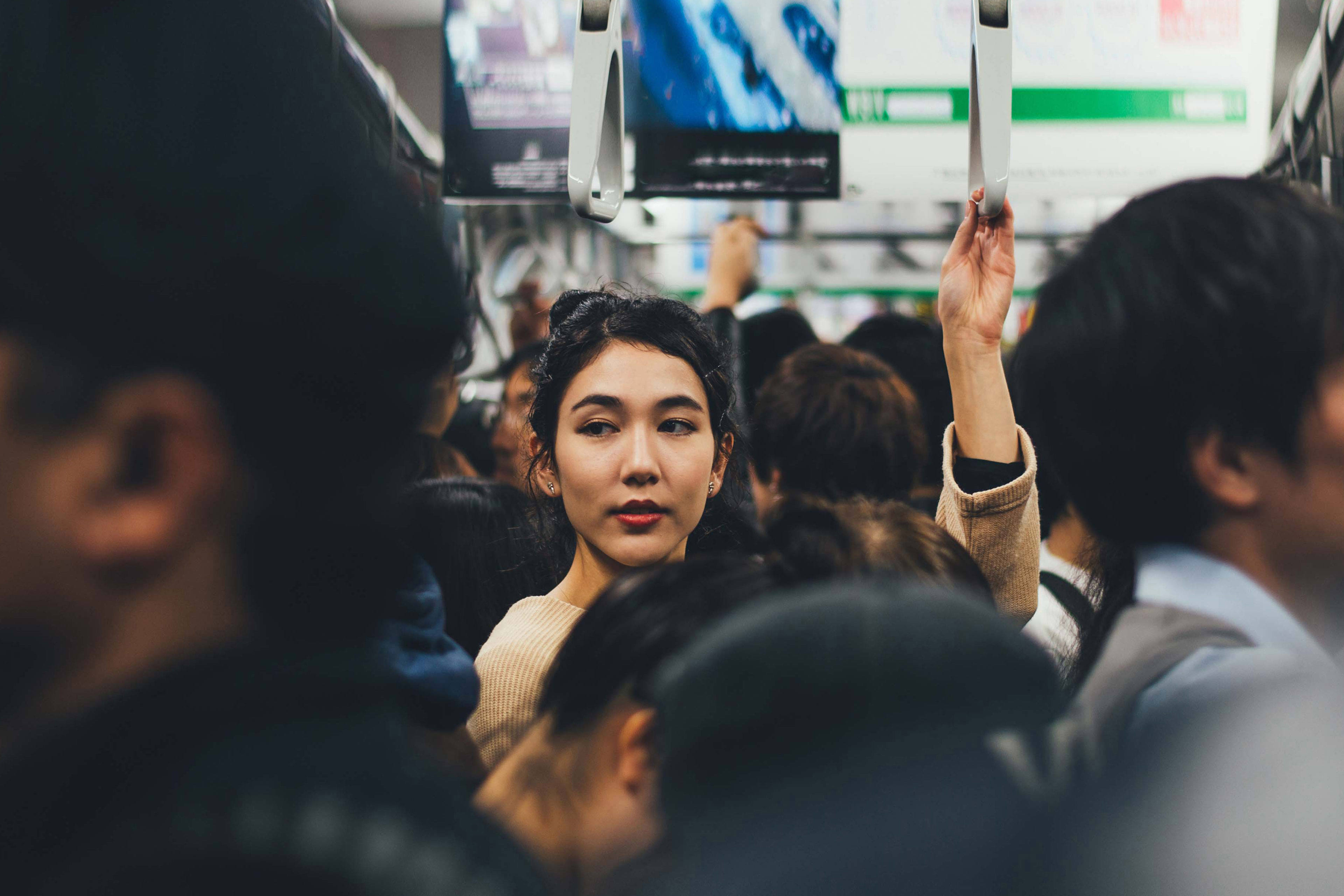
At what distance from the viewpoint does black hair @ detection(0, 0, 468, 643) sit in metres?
0.56

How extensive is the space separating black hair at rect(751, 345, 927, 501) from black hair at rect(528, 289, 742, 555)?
301mm

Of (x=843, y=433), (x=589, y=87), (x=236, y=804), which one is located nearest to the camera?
(x=236, y=804)

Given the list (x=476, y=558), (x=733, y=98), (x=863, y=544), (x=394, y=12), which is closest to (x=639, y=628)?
(x=863, y=544)

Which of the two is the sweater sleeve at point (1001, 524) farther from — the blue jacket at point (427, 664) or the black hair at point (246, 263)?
the black hair at point (246, 263)

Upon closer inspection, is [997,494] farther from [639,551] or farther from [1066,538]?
[1066,538]

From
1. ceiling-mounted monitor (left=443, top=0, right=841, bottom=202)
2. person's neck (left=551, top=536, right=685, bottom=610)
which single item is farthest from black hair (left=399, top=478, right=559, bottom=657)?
ceiling-mounted monitor (left=443, top=0, right=841, bottom=202)

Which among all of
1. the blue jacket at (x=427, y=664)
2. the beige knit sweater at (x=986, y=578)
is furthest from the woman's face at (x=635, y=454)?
the blue jacket at (x=427, y=664)

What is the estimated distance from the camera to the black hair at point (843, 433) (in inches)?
80.7

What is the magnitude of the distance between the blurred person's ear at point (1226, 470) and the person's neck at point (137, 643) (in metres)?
0.67

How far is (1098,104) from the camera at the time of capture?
2.41 metres

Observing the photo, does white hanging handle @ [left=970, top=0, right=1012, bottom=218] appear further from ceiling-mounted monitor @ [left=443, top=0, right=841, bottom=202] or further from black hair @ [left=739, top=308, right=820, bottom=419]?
black hair @ [left=739, top=308, right=820, bottom=419]

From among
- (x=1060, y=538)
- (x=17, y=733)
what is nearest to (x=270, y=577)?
(x=17, y=733)

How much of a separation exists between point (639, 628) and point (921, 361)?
208 cm

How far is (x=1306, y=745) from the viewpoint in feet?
1.67
